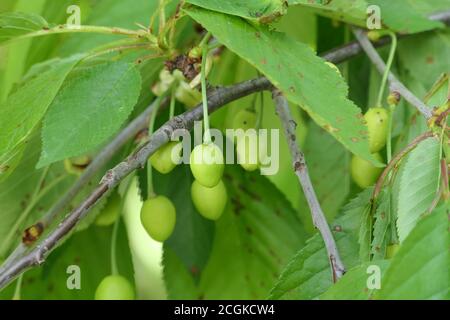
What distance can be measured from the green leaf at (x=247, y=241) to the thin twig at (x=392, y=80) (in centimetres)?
25

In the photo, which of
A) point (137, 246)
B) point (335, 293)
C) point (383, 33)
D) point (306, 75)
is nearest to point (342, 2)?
point (383, 33)

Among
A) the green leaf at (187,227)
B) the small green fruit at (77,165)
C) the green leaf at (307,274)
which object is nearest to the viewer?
the green leaf at (307,274)

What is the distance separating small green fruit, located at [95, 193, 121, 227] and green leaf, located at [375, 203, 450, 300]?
0.50 m

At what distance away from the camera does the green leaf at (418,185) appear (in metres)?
0.76

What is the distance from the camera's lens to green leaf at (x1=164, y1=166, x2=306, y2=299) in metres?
1.22

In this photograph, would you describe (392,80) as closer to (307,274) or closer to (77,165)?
(307,274)

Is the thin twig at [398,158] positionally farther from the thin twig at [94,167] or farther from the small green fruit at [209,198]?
the thin twig at [94,167]

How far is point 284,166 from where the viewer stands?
135cm

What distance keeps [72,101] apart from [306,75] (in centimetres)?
21

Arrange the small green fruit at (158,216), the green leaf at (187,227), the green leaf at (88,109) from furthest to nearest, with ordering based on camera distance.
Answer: the green leaf at (187,227)
the small green fruit at (158,216)
the green leaf at (88,109)

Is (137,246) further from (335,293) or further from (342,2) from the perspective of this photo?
(335,293)

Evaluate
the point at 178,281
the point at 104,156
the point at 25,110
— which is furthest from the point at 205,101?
the point at 178,281

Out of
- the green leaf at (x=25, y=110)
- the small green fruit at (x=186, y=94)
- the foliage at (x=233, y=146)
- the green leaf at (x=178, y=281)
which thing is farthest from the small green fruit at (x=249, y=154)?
the green leaf at (x=178, y=281)

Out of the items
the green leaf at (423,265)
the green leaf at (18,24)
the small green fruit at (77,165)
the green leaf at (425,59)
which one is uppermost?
the green leaf at (425,59)
